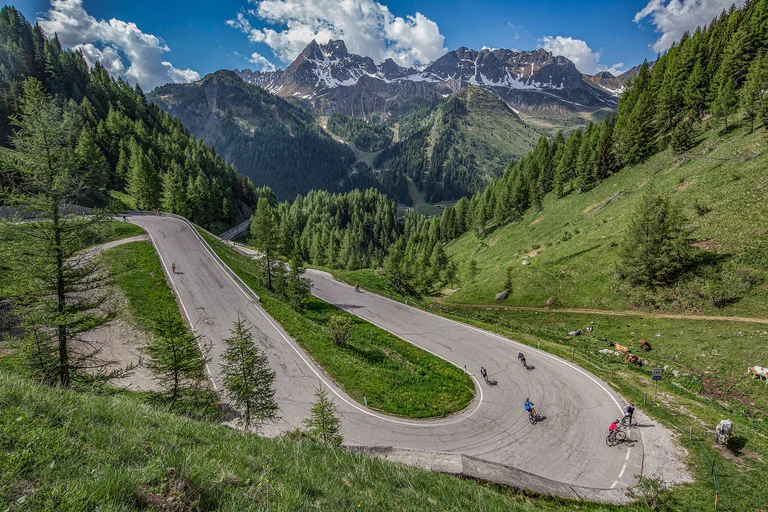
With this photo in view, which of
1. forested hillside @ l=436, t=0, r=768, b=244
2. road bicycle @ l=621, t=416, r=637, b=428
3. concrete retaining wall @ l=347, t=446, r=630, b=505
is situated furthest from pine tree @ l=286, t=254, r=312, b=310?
forested hillside @ l=436, t=0, r=768, b=244

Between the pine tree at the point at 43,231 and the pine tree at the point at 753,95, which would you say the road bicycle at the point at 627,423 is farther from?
the pine tree at the point at 753,95

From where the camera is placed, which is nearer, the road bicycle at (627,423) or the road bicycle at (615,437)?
the road bicycle at (615,437)

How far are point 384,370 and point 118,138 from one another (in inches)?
4144

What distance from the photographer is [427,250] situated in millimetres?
77688

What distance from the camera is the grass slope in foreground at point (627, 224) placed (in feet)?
97.5

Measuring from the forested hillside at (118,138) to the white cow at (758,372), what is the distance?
89.0 metres

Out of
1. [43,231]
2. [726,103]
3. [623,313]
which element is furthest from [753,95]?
[43,231]

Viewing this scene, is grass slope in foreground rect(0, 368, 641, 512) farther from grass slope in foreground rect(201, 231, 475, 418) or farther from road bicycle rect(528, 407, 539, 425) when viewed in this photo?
road bicycle rect(528, 407, 539, 425)

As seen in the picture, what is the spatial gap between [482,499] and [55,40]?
179 meters

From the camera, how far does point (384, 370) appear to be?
82.0 feet

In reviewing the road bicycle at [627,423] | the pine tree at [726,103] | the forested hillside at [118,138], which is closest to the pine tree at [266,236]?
the road bicycle at [627,423]

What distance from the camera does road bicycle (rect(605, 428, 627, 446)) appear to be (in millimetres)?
17672

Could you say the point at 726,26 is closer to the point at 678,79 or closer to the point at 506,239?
the point at 678,79

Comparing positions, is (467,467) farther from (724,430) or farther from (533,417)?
(724,430)
